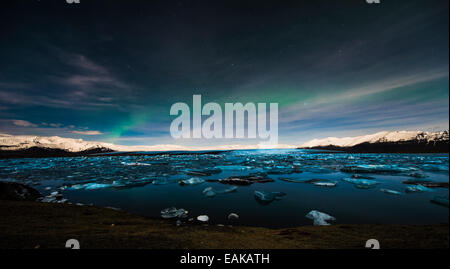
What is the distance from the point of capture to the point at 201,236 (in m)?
2.54

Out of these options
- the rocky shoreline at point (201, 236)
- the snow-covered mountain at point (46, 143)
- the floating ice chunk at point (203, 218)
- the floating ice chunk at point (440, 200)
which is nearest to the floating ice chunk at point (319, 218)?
the rocky shoreline at point (201, 236)

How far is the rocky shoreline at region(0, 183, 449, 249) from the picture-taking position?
2066mm

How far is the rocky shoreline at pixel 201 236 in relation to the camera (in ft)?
6.78

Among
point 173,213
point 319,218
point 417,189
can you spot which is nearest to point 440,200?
point 417,189

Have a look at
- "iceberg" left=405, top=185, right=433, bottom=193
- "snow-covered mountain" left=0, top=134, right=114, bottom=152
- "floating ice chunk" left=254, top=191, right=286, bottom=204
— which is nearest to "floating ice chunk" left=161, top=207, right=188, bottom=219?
"floating ice chunk" left=254, top=191, right=286, bottom=204

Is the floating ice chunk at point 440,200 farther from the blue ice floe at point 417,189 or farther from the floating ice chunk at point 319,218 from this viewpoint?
the floating ice chunk at point 319,218

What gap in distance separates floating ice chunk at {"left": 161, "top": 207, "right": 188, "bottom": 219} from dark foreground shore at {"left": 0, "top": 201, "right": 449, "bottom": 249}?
638 millimetres

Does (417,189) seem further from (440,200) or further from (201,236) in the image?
(201,236)

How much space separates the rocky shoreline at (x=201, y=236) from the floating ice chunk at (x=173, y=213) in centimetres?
44

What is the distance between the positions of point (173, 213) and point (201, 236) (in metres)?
1.90

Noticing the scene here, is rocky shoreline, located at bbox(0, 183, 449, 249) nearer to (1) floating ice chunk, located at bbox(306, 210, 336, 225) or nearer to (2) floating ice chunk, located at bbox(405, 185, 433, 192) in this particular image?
(1) floating ice chunk, located at bbox(306, 210, 336, 225)
